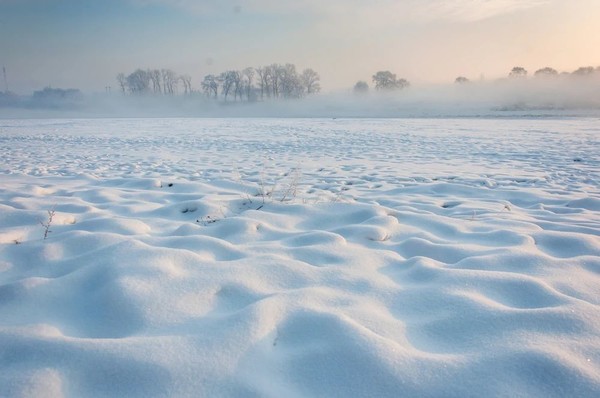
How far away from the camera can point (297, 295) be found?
1.98m

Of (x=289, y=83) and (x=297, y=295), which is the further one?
(x=289, y=83)

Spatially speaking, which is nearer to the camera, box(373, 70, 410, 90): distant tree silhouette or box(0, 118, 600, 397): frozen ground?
box(0, 118, 600, 397): frozen ground

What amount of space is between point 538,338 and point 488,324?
20 cm

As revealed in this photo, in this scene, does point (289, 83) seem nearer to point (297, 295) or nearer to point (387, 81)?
point (387, 81)

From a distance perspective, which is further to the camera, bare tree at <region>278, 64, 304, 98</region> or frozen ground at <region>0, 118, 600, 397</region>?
bare tree at <region>278, 64, 304, 98</region>

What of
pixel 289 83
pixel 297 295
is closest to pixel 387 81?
pixel 289 83

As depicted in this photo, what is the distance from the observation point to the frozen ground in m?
1.38

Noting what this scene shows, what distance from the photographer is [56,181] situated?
18.7 ft

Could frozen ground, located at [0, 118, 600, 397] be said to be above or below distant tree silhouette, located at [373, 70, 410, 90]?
below

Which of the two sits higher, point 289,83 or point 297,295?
point 289,83

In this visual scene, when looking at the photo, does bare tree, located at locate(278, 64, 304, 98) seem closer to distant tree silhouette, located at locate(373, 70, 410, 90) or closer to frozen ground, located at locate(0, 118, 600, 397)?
distant tree silhouette, located at locate(373, 70, 410, 90)

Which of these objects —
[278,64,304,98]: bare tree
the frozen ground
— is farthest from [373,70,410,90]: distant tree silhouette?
the frozen ground

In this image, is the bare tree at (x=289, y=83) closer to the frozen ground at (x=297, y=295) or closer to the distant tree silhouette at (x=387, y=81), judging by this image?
the distant tree silhouette at (x=387, y=81)

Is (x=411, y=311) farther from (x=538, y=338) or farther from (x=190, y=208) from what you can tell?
(x=190, y=208)
